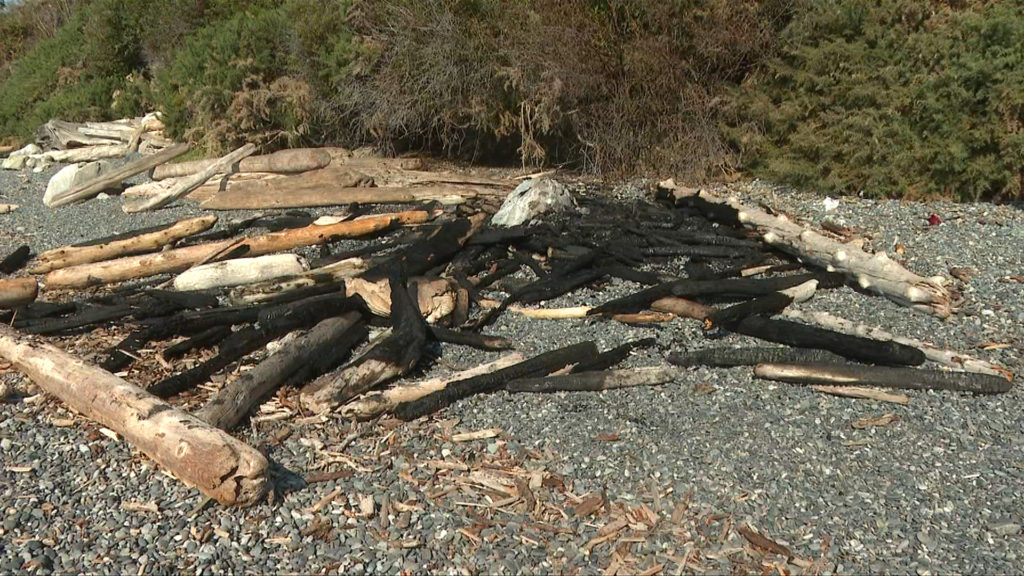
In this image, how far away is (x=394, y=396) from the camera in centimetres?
511

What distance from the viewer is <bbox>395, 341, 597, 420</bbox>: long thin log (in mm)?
5027

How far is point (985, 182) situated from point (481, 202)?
6.44 m

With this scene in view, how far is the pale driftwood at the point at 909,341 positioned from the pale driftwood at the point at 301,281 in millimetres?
3937

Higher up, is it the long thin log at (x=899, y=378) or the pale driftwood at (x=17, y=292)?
the long thin log at (x=899, y=378)

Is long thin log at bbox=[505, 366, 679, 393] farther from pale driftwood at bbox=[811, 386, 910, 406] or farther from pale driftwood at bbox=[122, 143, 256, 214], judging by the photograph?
pale driftwood at bbox=[122, 143, 256, 214]

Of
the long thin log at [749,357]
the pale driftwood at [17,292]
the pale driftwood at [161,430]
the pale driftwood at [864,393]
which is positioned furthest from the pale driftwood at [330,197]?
the pale driftwood at [864,393]

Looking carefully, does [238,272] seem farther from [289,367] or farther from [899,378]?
[899,378]

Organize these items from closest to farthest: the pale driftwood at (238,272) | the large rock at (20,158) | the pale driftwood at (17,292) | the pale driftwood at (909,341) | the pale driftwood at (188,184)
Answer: the pale driftwood at (909,341), the pale driftwood at (17,292), the pale driftwood at (238,272), the pale driftwood at (188,184), the large rock at (20,158)

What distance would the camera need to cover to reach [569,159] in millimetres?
13203

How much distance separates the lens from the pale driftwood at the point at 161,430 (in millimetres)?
3951

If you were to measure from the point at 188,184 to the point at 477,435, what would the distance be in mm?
9516

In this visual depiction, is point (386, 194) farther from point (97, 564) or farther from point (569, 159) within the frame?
point (97, 564)

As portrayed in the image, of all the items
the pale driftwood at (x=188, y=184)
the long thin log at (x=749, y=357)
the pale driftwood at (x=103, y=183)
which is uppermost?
the long thin log at (x=749, y=357)

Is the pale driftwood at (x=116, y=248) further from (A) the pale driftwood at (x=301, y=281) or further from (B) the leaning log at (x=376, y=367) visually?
(B) the leaning log at (x=376, y=367)
